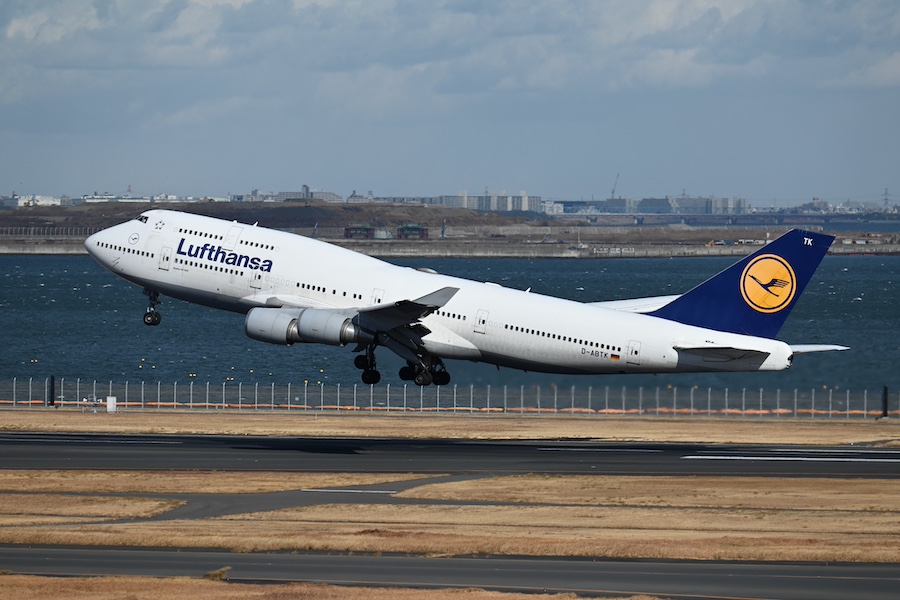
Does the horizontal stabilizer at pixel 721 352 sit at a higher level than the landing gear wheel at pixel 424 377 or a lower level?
higher

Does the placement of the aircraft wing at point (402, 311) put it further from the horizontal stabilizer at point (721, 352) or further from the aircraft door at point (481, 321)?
the horizontal stabilizer at point (721, 352)

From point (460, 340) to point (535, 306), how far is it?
398 cm

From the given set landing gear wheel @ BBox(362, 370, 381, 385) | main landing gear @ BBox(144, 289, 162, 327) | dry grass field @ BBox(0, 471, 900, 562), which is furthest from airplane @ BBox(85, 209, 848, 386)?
dry grass field @ BBox(0, 471, 900, 562)

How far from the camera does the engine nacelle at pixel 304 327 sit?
63.9 metres

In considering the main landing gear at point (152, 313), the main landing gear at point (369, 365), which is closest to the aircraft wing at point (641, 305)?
the main landing gear at point (369, 365)

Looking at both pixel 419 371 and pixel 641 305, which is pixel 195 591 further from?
pixel 641 305

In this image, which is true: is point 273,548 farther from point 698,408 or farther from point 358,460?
point 698,408

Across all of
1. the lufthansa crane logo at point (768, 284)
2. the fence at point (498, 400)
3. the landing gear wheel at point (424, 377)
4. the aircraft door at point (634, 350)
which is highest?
the lufthansa crane logo at point (768, 284)

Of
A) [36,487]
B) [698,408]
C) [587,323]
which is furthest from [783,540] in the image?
[698,408]

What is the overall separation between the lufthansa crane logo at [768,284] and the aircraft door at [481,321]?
39.8 feet

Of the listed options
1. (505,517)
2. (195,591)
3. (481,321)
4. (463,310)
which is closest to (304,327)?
(463,310)

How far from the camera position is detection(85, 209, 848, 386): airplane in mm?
63469

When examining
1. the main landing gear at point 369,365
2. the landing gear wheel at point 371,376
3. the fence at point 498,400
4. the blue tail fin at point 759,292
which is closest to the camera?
the blue tail fin at point 759,292

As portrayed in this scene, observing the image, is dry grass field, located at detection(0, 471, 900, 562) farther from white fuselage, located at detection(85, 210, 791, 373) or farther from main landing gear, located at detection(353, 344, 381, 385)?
main landing gear, located at detection(353, 344, 381, 385)
